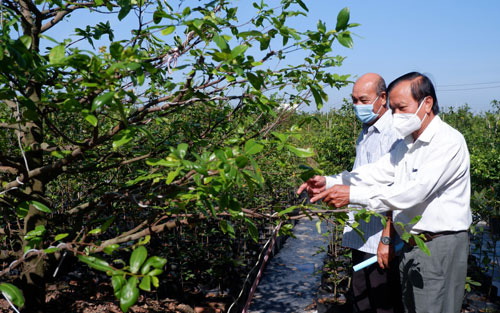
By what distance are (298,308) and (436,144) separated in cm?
262

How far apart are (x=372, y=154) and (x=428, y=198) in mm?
859

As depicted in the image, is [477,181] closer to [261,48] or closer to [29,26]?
[261,48]

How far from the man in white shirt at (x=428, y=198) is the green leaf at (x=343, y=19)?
2.93 feet

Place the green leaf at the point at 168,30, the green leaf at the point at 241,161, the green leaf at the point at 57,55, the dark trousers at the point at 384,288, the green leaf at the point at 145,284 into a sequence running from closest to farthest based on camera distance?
the green leaf at the point at 145,284 → the green leaf at the point at 241,161 → the green leaf at the point at 57,55 → the green leaf at the point at 168,30 → the dark trousers at the point at 384,288

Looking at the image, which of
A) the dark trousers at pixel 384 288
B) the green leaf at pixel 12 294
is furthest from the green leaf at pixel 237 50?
the dark trousers at pixel 384 288

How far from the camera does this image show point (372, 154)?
2.94 meters

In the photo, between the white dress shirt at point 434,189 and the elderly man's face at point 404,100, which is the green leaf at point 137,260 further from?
the elderly man's face at point 404,100

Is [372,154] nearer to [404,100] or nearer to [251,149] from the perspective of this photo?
[404,100]

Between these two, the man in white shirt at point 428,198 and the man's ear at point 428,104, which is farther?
the man's ear at point 428,104

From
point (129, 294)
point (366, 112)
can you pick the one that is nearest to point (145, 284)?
point (129, 294)

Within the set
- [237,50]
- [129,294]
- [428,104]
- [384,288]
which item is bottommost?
[384,288]

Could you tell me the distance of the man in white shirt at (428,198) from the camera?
2.03m

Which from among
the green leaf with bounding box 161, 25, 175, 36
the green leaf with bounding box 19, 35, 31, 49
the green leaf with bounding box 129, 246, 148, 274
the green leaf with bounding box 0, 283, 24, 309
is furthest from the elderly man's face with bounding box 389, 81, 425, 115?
the green leaf with bounding box 0, 283, 24, 309

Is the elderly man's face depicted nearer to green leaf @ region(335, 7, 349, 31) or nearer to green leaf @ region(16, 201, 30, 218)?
green leaf @ region(335, 7, 349, 31)
